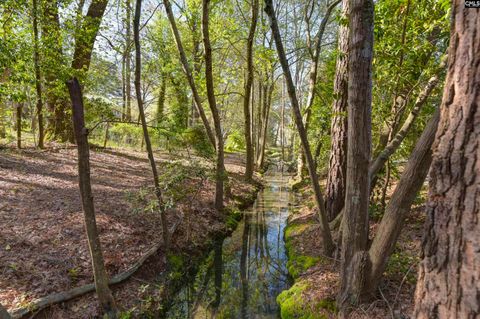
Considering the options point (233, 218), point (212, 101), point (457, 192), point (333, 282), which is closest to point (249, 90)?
point (212, 101)

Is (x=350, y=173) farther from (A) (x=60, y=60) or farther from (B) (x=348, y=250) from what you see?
(A) (x=60, y=60)

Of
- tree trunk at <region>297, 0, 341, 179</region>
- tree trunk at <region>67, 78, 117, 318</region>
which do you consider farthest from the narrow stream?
tree trunk at <region>297, 0, 341, 179</region>

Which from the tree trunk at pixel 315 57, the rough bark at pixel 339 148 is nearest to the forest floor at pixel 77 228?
the rough bark at pixel 339 148

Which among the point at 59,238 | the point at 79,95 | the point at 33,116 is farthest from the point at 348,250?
the point at 33,116

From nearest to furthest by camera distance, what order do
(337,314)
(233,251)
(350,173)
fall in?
(350,173), (337,314), (233,251)

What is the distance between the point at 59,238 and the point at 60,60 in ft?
16.2

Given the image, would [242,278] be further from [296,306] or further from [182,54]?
[182,54]

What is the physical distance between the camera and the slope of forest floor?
11.3 feet

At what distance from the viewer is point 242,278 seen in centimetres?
586

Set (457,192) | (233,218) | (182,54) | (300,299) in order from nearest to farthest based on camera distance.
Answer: (457,192) → (300,299) → (182,54) → (233,218)

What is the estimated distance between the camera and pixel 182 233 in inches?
250

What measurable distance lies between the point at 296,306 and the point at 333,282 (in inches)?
25.6

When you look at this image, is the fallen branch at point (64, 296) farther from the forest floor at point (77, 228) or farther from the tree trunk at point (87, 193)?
the tree trunk at point (87, 193)

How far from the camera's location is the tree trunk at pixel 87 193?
306 cm
